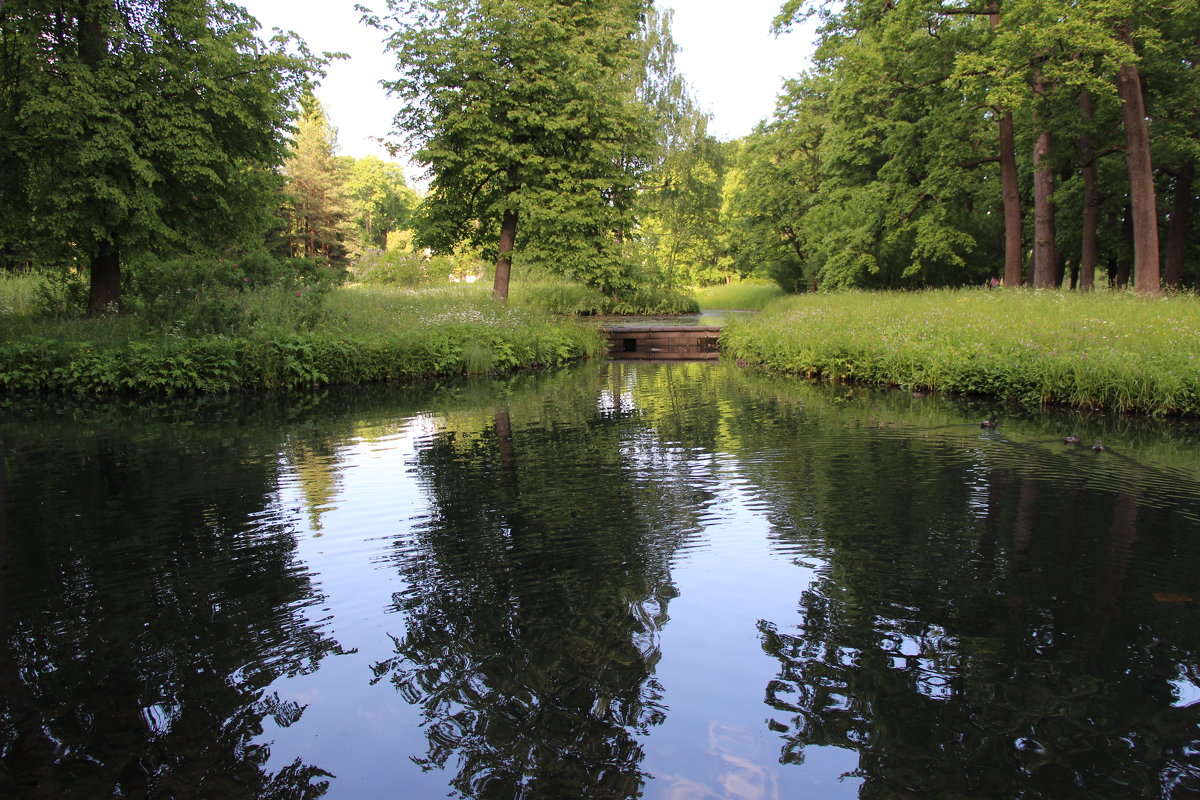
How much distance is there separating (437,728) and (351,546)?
7.93ft

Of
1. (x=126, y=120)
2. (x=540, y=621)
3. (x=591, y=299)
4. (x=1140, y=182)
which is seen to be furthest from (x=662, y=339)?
(x=540, y=621)

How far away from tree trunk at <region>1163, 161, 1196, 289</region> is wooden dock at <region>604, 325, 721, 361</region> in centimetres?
1228

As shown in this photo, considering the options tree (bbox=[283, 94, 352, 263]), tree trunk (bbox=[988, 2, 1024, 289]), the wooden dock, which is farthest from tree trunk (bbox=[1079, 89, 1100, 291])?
tree (bbox=[283, 94, 352, 263])

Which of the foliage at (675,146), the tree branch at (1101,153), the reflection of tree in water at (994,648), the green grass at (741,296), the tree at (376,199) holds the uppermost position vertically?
the tree at (376,199)

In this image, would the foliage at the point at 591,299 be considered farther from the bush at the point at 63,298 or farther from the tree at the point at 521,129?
the bush at the point at 63,298

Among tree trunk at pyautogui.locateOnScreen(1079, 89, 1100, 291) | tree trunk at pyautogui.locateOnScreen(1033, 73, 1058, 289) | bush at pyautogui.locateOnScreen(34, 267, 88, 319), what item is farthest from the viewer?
tree trunk at pyautogui.locateOnScreen(1079, 89, 1100, 291)

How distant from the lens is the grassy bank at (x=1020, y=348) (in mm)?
10391

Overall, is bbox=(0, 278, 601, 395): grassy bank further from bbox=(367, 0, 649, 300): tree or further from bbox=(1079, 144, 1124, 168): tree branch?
bbox=(1079, 144, 1124, 168): tree branch

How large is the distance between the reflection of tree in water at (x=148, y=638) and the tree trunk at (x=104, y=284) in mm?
9892

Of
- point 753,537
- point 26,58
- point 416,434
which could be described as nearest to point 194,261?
point 26,58

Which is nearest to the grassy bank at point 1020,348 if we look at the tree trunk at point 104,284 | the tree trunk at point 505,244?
the tree trunk at point 505,244

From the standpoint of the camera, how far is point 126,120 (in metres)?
13.1

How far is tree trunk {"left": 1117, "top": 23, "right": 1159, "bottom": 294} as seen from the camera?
52.3 feet

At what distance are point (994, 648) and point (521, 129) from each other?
1900 centimetres
